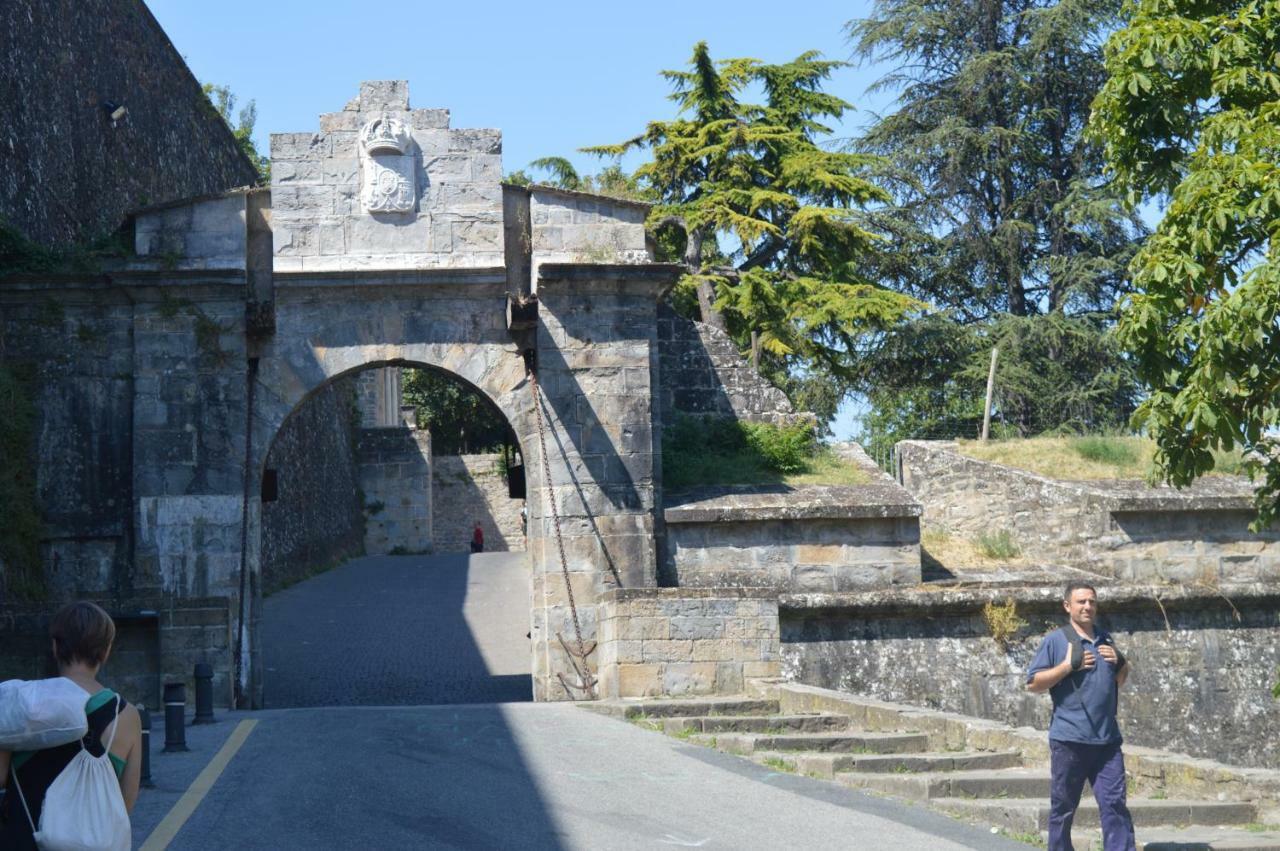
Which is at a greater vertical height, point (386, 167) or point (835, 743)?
point (386, 167)

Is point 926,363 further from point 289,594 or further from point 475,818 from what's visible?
point 475,818

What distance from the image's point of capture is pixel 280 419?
15.7 metres

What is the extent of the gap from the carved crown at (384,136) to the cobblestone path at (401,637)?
5.72 meters

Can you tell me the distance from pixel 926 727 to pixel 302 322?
776 centimetres

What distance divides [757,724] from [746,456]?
5221mm

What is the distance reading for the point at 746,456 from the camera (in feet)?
55.5

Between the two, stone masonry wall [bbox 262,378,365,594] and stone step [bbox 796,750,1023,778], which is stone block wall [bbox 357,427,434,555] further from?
stone step [bbox 796,750,1023,778]

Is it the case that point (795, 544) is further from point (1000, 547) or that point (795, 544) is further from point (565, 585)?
point (1000, 547)

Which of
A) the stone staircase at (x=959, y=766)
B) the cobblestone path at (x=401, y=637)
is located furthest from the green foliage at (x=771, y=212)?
the stone staircase at (x=959, y=766)

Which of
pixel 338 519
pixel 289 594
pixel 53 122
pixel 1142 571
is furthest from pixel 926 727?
pixel 338 519

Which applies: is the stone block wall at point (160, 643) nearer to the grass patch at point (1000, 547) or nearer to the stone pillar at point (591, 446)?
the stone pillar at point (591, 446)

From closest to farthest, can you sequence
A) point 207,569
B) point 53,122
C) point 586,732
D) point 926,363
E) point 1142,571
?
point 586,732 < point 207,569 < point 1142,571 < point 53,122 < point 926,363

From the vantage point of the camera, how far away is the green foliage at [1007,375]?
30.5m

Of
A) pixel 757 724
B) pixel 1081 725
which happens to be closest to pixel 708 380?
pixel 757 724
